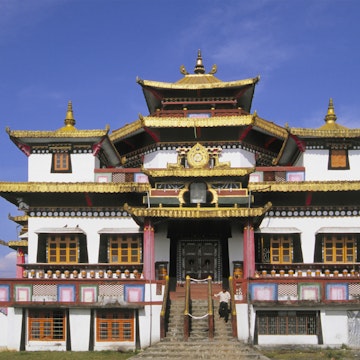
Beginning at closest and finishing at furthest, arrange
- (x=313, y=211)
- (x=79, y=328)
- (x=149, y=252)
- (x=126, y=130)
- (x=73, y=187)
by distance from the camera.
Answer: (x=79, y=328)
(x=149, y=252)
(x=73, y=187)
(x=313, y=211)
(x=126, y=130)

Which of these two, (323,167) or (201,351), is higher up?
(323,167)

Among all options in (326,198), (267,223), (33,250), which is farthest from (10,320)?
(326,198)

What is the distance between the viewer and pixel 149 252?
90.8 feet

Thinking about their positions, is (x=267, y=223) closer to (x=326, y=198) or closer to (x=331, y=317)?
(x=326, y=198)

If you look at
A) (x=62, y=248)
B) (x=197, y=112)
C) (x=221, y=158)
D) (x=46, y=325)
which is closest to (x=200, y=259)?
(x=221, y=158)

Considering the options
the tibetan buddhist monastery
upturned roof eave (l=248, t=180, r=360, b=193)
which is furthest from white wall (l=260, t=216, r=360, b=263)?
upturned roof eave (l=248, t=180, r=360, b=193)

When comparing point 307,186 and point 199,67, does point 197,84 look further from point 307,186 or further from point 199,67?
point 307,186

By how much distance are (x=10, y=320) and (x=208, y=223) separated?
31.5 feet

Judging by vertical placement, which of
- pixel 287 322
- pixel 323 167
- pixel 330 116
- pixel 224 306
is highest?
pixel 330 116

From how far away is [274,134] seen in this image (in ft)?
115

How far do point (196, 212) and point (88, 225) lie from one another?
5.54 metres

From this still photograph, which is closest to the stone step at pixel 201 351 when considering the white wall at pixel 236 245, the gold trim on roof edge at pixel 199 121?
the white wall at pixel 236 245

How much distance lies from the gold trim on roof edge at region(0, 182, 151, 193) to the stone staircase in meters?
5.89

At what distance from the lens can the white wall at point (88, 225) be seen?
99.7 ft
